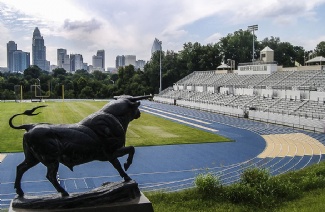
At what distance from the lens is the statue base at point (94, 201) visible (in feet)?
23.8

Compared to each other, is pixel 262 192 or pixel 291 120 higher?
pixel 291 120

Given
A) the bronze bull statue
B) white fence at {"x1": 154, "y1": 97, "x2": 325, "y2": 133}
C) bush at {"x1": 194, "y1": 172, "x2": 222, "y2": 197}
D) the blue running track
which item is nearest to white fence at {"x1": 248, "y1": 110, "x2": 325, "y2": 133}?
white fence at {"x1": 154, "y1": 97, "x2": 325, "y2": 133}

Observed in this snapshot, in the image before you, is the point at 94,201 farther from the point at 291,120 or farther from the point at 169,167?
the point at 291,120

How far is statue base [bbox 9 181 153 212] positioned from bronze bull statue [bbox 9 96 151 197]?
0.25m

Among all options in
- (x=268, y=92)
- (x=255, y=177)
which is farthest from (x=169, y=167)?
(x=268, y=92)

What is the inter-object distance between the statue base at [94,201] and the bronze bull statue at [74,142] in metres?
0.25

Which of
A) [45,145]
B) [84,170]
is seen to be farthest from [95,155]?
[84,170]

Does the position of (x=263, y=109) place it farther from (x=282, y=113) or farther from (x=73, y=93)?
(x=73, y=93)

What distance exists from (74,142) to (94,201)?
50.8 inches

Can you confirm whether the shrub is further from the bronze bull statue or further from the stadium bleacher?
the stadium bleacher

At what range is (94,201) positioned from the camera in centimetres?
749

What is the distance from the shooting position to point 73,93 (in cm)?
6988

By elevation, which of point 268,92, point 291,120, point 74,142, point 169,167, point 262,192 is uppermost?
point 268,92

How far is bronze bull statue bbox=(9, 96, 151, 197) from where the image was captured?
7371 mm
